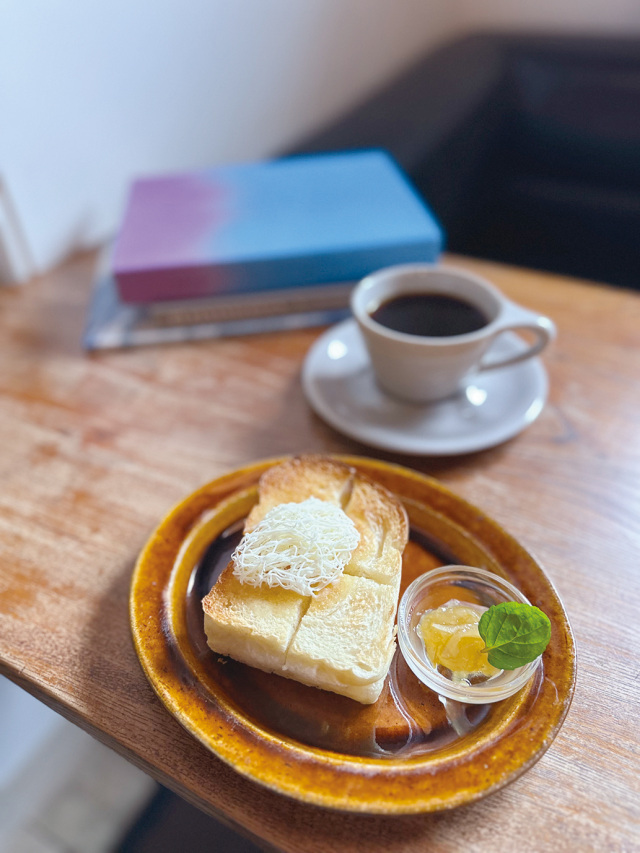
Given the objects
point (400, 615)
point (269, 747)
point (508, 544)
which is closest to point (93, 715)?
point (269, 747)

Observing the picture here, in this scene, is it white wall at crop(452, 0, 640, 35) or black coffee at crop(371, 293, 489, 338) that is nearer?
black coffee at crop(371, 293, 489, 338)

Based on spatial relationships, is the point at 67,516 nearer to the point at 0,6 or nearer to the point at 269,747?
the point at 269,747

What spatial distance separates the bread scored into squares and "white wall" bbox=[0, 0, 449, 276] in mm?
877

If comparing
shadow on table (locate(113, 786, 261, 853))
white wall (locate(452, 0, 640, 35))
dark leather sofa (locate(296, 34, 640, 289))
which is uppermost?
white wall (locate(452, 0, 640, 35))

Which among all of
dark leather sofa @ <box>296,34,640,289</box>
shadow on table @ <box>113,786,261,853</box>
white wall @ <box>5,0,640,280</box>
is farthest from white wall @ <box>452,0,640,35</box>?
shadow on table @ <box>113,786,261,853</box>

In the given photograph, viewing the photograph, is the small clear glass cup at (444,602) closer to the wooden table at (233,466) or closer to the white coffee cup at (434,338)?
the wooden table at (233,466)

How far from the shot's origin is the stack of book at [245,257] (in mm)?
991

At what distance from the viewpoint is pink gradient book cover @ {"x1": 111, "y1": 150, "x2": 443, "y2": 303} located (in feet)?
3.24

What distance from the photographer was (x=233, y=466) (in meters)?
0.79

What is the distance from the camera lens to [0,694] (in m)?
1.00

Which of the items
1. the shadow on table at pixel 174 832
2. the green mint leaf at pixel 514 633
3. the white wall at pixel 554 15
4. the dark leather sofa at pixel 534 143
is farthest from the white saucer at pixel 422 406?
the white wall at pixel 554 15

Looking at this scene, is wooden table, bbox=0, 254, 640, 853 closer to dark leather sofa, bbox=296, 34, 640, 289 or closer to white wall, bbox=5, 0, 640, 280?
white wall, bbox=5, 0, 640, 280

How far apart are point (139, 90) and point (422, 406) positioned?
93 centimetres

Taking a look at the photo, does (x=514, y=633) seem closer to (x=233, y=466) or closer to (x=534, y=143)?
(x=233, y=466)
